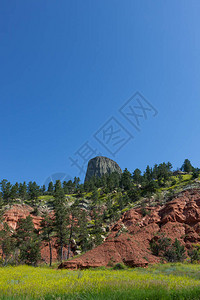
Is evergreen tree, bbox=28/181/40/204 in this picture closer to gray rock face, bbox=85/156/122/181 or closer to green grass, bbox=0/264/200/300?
green grass, bbox=0/264/200/300

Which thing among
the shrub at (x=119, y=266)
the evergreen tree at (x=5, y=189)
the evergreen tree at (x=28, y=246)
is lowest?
the shrub at (x=119, y=266)

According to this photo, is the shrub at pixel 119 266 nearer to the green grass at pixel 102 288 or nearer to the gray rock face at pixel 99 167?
the green grass at pixel 102 288

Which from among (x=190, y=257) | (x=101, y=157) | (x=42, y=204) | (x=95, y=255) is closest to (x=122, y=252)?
(x=95, y=255)

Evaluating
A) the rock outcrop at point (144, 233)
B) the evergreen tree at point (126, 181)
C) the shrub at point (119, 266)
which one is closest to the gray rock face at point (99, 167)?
the evergreen tree at point (126, 181)

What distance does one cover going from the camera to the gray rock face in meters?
186

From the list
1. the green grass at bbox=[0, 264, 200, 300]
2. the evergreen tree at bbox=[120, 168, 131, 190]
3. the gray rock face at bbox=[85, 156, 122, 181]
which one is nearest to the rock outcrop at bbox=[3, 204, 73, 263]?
the evergreen tree at bbox=[120, 168, 131, 190]

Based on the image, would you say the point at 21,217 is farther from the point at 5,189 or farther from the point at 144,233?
the point at 144,233

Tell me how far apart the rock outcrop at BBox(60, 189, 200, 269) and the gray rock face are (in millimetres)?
145463

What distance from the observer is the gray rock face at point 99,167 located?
186062mm

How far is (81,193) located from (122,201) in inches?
1590

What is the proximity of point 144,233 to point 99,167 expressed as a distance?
157301 mm

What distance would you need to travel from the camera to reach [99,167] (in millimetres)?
188750

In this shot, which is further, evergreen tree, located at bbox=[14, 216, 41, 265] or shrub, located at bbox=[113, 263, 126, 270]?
evergreen tree, located at bbox=[14, 216, 41, 265]

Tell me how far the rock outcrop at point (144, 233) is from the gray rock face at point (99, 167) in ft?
477
